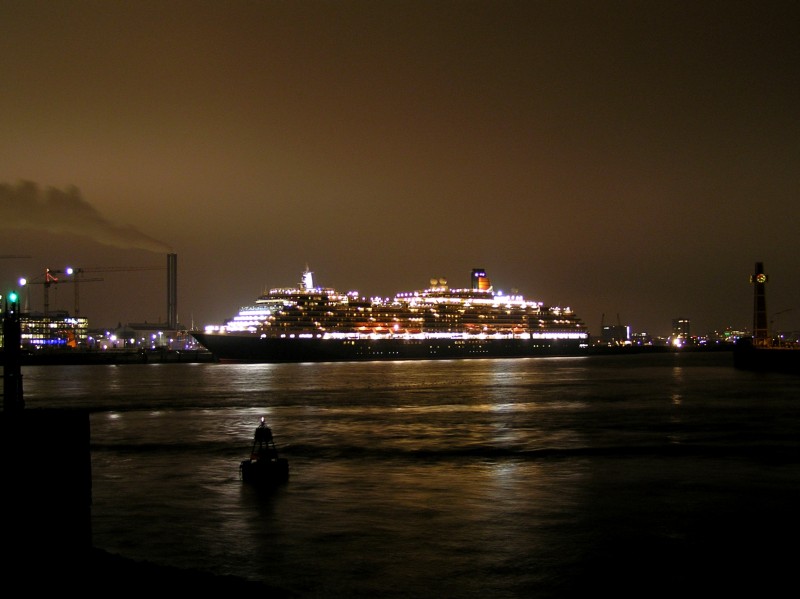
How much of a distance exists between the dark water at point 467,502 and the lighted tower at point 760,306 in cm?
5854

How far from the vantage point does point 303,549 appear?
41.0 ft

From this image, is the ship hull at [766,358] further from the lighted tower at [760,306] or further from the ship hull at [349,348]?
the ship hull at [349,348]

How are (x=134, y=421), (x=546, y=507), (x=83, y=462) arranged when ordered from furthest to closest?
(x=134, y=421) < (x=546, y=507) < (x=83, y=462)

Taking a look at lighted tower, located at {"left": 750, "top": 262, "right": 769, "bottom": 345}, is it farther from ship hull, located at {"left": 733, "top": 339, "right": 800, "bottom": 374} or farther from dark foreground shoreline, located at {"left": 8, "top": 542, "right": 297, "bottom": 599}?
dark foreground shoreline, located at {"left": 8, "top": 542, "right": 297, "bottom": 599}

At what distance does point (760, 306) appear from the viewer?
298 feet

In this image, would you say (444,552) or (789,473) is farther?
(789,473)

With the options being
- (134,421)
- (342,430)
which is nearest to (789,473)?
(342,430)

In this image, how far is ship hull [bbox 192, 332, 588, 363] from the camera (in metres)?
99.8

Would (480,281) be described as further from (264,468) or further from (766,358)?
(264,468)

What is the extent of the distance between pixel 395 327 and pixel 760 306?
141 ft

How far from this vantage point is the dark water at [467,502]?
11289mm

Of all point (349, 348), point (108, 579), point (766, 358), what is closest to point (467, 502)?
point (108, 579)

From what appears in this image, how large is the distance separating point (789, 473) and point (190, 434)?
59.3ft

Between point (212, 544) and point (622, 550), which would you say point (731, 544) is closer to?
point (622, 550)
